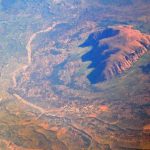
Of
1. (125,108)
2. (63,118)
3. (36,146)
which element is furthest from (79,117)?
(36,146)

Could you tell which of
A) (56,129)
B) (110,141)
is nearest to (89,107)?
(56,129)

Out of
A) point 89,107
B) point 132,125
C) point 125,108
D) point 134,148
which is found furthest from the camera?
point 89,107

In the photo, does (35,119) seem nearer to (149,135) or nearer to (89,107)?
(89,107)

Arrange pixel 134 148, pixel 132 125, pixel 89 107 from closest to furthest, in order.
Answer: pixel 134 148
pixel 132 125
pixel 89 107

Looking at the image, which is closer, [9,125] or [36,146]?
[36,146]

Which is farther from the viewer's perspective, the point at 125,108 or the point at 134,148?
the point at 125,108

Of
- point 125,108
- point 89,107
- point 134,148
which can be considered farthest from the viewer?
point 89,107

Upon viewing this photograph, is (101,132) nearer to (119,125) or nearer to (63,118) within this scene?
(119,125)

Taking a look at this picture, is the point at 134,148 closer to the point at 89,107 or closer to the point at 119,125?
the point at 119,125

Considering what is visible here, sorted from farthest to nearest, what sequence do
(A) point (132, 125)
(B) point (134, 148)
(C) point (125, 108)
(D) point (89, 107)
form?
(D) point (89, 107)
(C) point (125, 108)
(A) point (132, 125)
(B) point (134, 148)
